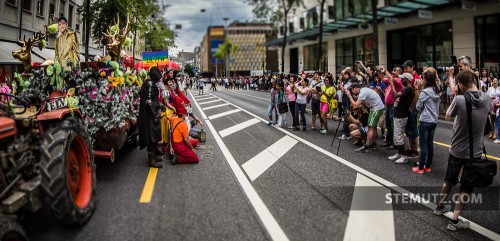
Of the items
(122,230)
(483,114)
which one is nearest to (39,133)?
(122,230)

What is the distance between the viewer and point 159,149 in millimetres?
7418

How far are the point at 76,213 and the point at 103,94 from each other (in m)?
2.77

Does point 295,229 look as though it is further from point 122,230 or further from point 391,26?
point 391,26

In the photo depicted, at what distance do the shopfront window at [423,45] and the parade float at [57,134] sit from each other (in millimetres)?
22079

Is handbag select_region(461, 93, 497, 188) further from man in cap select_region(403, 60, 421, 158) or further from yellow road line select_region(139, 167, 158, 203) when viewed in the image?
yellow road line select_region(139, 167, 158, 203)

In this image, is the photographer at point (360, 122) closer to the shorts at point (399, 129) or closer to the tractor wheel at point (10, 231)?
the shorts at point (399, 129)

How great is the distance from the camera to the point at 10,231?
3.01 metres

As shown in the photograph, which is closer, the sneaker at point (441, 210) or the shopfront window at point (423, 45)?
the sneaker at point (441, 210)

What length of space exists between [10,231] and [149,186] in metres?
3.11

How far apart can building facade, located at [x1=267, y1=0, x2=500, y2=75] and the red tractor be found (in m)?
19.4

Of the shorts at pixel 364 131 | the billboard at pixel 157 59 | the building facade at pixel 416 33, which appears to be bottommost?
the shorts at pixel 364 131

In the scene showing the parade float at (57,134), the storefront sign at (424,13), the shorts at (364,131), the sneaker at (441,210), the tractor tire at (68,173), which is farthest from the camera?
the storefront sign at (424,13)

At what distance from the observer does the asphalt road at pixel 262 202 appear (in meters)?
4.31

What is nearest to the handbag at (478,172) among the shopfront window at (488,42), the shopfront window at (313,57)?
the shopfront window at (488,42)
